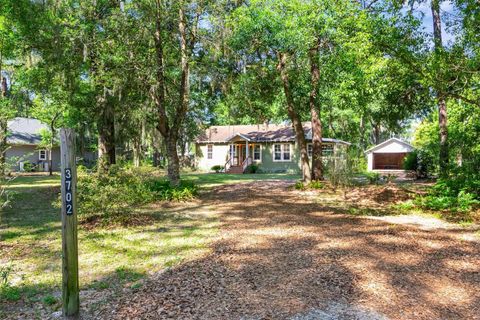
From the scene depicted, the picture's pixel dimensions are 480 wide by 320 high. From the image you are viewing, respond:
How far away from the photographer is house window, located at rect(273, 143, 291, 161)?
2940cm

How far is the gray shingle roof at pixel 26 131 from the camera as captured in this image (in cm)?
2802

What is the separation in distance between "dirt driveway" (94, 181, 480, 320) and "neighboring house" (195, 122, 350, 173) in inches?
839

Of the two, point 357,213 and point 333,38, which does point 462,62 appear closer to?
point 333,38

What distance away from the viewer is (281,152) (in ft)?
96.9

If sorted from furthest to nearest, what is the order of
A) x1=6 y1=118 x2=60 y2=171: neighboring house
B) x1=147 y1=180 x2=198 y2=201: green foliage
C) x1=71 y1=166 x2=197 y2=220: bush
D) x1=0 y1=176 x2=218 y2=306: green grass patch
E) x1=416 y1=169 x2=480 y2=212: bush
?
x1=6 y1=118 x2=60 y2=171: neighboring house → x1=147 y1=180 x2=198 y2=201: green foliage → x1=416 y1=169 x2=480 y2=212: bush → x1=71 y1=166 x2=197 y2=220: bush → x1=0 y1=176 x2=218 y2=306: green grass patch

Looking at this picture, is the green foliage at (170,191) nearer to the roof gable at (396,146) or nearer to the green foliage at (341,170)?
the green foliage at (341,170)

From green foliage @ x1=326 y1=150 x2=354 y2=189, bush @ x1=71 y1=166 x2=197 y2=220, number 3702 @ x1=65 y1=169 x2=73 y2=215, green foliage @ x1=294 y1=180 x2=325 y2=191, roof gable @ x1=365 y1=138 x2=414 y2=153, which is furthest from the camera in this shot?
roof gable @ x1=365 y1=138 x2=414 y2=153

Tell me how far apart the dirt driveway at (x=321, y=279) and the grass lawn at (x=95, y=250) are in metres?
0.55

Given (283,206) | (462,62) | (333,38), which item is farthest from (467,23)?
(283,206)

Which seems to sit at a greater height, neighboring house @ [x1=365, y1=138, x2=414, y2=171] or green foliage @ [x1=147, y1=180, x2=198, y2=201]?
neighboring house @ [x1=365, y1=138, x2=414, y2=171]

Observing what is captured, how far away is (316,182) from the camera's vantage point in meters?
15.4

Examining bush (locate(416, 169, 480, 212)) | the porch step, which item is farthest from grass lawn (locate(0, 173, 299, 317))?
the porch step

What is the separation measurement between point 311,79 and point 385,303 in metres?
12.0

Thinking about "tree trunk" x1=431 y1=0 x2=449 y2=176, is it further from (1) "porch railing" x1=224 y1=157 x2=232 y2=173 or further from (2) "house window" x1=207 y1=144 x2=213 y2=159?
(2) "house window" x1=207 y1=144 x2=213 y2=159
